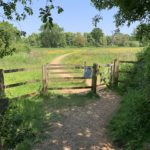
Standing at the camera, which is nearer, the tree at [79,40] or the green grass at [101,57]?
the green grass at [101,57]

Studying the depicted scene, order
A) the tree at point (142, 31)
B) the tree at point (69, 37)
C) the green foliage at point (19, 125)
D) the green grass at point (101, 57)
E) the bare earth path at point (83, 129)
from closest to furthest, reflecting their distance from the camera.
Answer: the bare earth path at point (83, 129) < the green foliage at point (19, 125) < the tree at point (142, 31) < the green grass at point (101, 57) < the tree at point (69, 37)

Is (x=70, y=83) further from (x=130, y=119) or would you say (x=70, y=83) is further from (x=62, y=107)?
(x=130, y=119)

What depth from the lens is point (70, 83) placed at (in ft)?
56.6

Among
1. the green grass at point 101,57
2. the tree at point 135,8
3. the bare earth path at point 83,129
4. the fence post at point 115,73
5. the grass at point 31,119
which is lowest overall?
the green grass at point 101,57

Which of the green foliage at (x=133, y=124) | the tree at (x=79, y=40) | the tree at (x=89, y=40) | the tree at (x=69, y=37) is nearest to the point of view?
the green foliage at (x=133, y=124)

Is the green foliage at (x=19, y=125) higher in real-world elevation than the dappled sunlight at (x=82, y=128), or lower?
higher

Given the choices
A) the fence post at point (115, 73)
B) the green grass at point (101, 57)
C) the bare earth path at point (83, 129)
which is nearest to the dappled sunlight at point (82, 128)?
the bare earth path at point (83, 129)

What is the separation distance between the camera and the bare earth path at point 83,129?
22.8 ft

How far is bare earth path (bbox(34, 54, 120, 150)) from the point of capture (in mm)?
6945

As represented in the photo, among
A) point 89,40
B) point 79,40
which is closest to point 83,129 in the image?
point 79,40

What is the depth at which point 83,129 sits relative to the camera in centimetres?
797

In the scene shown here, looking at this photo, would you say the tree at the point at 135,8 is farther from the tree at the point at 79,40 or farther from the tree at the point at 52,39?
the tree at the point at 79,40

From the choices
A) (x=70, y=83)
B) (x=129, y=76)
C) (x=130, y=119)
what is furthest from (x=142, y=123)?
(x=70, y=83)

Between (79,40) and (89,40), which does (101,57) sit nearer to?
(79,40)
